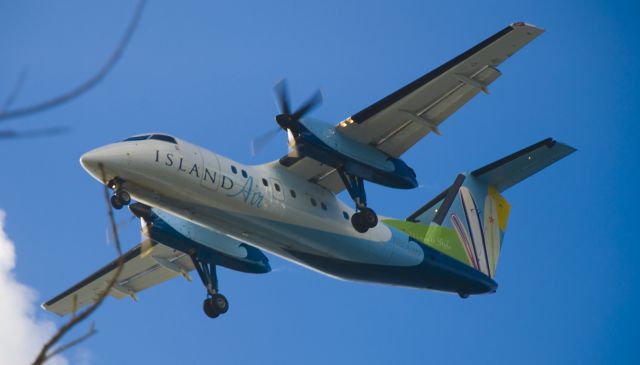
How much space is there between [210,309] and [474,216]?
18.2 ft

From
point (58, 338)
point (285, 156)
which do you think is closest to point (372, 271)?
point (285, 156)

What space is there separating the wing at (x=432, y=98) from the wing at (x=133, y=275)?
526cm

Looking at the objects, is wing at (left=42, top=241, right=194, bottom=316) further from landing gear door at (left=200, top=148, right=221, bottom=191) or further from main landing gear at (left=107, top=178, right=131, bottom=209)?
main landing gear at (left=107, top=178, right=131, bottom=209)

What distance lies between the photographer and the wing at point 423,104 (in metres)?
13.3

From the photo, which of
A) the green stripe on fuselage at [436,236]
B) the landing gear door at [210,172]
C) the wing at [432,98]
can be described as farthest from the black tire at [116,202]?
the green stripe on fuselage at [436,236]

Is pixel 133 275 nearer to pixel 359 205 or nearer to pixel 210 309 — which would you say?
pixel 210 309

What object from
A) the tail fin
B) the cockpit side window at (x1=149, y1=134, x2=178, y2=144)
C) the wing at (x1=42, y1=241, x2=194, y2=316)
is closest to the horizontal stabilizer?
the tail fin

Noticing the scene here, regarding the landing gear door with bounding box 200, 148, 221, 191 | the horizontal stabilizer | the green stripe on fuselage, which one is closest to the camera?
the landing gear door with bounding box 200, 148, 221, 191

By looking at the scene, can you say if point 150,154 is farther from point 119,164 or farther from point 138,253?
point 138,253

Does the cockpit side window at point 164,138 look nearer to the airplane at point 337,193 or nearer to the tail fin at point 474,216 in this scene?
the airplane at point 337,193

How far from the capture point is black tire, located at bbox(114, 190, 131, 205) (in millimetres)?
12563

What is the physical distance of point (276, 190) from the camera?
46.2ft

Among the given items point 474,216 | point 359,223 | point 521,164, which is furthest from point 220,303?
point 521,164

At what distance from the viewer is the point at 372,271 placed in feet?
49.1
